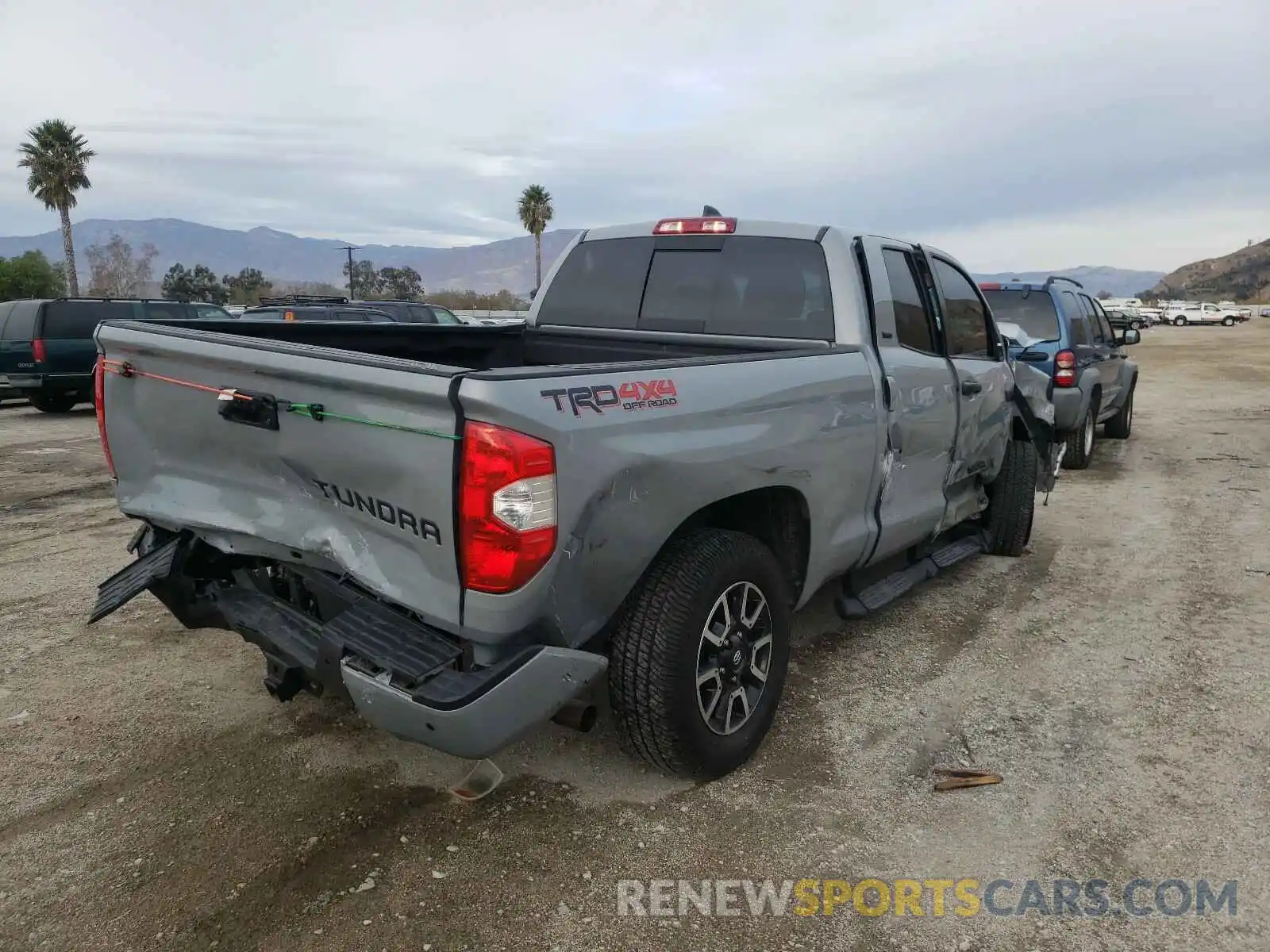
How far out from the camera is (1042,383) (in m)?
6.14

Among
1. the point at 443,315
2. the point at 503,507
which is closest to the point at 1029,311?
the point at 503,507

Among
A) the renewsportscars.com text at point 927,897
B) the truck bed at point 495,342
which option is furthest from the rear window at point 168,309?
the renewsportscars.com text at point 927,897

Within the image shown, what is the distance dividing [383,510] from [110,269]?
125 meters

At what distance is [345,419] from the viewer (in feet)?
8.37

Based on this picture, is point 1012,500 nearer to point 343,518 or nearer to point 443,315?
point 343,518

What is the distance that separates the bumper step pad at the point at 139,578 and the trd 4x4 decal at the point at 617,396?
1.78 meters

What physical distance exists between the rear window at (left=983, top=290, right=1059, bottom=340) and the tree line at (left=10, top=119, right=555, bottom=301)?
209 inches

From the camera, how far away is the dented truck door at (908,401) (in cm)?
398

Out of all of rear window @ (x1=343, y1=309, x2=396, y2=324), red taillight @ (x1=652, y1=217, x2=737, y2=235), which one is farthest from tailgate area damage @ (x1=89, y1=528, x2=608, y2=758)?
rear window @ (x1=343, y1=309, x2=396, y2=324)

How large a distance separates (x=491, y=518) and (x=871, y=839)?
1668 millimetres

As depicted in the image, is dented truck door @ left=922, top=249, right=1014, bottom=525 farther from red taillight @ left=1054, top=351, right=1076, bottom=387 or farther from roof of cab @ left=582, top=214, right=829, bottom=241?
red taillight @ left=1054, top=351, right=1076, bottom=387

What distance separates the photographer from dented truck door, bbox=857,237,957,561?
3980 millimetres

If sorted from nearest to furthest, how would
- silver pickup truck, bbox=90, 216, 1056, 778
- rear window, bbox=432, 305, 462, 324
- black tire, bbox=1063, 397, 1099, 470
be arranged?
silver pickup truck, bbox=90, 216, 1056, 778 → black tire, bbox=1063, 397, 1099, 470 → rear window, bbox=432, 305, 462, 324

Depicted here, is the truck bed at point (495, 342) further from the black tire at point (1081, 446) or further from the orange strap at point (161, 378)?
the black tire at point (1081, 446)
